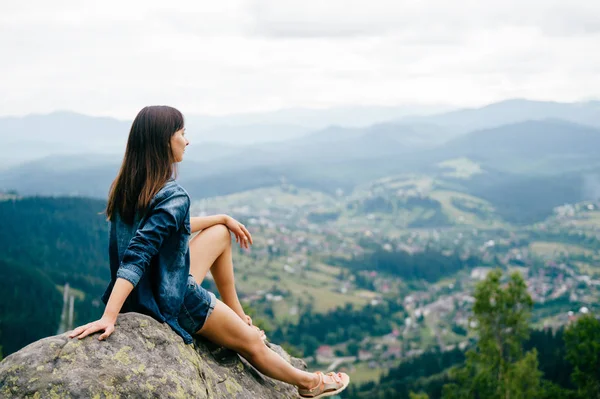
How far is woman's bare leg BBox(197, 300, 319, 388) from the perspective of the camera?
5.77m

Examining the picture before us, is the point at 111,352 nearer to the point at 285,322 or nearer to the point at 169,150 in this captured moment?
the point at 169,150

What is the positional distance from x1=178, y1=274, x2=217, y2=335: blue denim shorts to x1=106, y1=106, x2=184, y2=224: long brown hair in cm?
90

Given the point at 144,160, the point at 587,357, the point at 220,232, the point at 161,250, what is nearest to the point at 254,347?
the point at 220,232

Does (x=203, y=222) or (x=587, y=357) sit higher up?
(x=203, y=222)

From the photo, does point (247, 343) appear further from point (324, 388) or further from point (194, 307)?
point (324, 388)

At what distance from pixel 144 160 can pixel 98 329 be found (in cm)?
157

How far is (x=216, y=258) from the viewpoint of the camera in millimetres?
6418

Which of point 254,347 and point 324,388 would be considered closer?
point 254,347

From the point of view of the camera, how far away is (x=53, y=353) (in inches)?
176

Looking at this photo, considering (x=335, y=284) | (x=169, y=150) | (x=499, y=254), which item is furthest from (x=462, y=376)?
(x=499, y=254)

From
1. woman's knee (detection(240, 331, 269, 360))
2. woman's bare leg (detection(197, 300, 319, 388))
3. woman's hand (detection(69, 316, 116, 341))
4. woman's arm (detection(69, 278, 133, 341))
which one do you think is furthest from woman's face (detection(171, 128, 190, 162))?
woman's knee (detection(240, 331, 269, 360))

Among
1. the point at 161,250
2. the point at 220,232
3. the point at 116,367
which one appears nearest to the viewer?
the point at 116,367

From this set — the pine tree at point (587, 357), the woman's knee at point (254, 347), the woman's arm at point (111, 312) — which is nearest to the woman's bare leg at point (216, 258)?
the woman's knee at point (254, 347)

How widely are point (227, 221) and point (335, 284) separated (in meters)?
111
